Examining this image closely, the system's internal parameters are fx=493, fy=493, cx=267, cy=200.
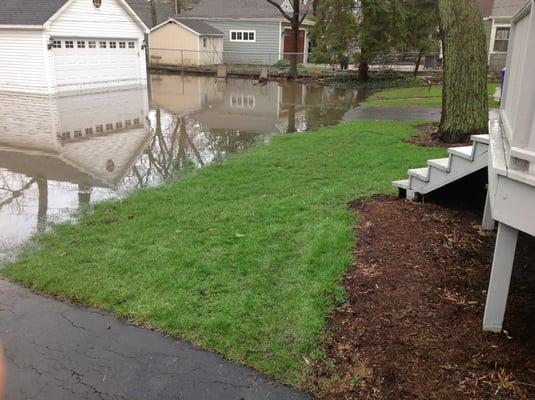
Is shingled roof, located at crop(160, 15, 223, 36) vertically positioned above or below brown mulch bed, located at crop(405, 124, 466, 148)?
above

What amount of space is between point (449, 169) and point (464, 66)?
499cm

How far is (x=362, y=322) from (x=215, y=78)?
2865 cm

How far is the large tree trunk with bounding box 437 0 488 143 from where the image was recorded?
31.4 feet

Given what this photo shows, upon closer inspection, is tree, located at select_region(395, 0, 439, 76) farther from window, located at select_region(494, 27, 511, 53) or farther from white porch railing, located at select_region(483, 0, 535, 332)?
white porch railing, located at select_region(483, 0, 535, 332)

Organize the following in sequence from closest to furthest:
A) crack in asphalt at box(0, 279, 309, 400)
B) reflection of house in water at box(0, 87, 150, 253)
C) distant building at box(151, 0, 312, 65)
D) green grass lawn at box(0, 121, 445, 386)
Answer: crack in asphalt at box(0, 279, 309, 400)
green grass lawn at box(0, 121, 445, 386)
reflection of house in water at box(0, 87, 150, 253)
distant building at box(151, 0, 312, 65)

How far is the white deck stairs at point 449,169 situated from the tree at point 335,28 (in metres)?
21.9

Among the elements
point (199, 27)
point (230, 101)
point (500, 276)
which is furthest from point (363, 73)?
point (500, 276)

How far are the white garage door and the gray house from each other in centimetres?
1384

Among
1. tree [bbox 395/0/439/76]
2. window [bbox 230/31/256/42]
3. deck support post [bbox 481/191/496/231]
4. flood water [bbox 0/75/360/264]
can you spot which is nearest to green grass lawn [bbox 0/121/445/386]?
flood water [bbox 0/75/360/264]

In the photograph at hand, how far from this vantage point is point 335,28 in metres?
26.9

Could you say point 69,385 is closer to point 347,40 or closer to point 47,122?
point 47,122

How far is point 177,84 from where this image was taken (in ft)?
88.5

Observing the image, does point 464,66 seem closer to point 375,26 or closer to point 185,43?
point 375,26

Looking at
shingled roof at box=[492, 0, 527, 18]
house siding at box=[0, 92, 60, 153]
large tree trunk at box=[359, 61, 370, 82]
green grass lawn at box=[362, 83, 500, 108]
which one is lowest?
house siding at box=[0, 92, 60, 153]
